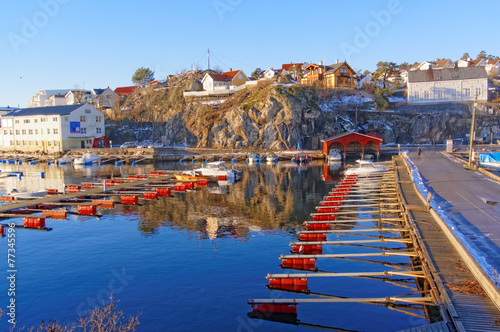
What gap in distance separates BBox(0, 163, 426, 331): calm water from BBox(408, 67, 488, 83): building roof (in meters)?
90.4

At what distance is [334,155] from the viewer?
87.2m

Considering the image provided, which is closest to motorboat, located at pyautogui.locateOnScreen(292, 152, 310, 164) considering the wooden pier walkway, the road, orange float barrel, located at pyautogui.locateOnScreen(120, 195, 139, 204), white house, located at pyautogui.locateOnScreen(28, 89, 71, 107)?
the road

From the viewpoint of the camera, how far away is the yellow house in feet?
395

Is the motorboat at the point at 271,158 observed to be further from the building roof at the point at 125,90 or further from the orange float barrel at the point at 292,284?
the building roof at the point at 125,90

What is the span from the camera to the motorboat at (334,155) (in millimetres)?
86650

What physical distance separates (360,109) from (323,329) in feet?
331

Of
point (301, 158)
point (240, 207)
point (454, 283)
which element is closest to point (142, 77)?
point (301, 158)

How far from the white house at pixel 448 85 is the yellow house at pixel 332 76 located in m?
16.9

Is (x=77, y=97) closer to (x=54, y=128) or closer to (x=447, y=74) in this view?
(x=54, y=128)

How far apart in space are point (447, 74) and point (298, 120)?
49.5 metres

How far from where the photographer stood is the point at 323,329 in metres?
17.4

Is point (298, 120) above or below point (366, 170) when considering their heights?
above

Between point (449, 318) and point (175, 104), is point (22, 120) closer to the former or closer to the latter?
point (175, 104)

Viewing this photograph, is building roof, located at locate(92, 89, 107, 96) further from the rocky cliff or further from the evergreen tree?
the rocky cliff
